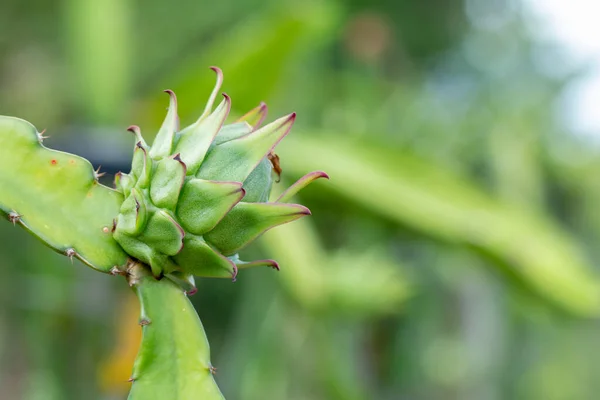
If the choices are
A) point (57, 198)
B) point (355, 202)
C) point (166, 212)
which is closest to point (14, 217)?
point (57, 198)

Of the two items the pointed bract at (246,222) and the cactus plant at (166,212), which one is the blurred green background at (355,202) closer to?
the cactus plant at (166,212)

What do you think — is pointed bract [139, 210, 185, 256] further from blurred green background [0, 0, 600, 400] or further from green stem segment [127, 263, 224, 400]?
blurred green background [0, 0, 600, 400]

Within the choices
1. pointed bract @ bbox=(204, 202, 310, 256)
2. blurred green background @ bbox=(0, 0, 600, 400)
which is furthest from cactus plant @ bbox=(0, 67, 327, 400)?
blurred green background @ bbox=(0, 0, 600, 400)

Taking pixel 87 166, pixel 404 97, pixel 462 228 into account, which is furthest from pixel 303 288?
pixel 404 97

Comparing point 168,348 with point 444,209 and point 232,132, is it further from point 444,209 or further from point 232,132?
point 444,209

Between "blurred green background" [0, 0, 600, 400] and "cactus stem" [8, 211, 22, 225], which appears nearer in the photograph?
"cactus stem" [8, 211, 22, 225]
